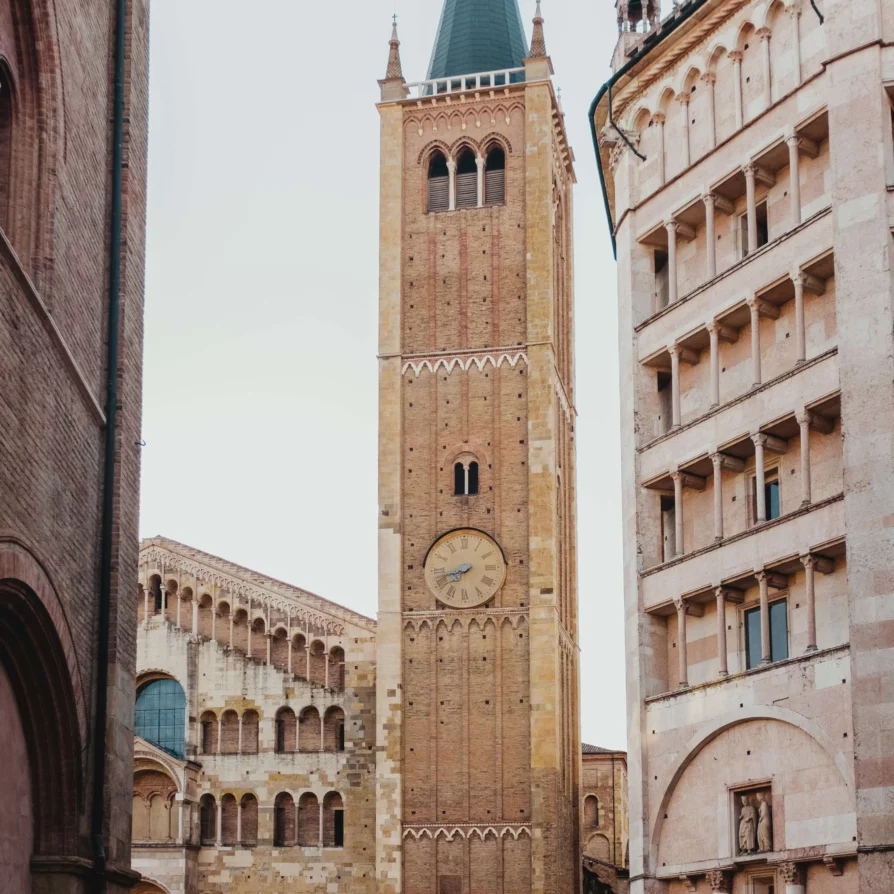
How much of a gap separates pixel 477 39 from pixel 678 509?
3764cm

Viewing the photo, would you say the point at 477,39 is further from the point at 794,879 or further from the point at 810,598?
the point at 794,879

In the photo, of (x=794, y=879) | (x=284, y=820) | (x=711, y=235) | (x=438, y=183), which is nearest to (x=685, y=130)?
(x=711, y=235)

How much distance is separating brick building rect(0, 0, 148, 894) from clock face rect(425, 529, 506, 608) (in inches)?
1249

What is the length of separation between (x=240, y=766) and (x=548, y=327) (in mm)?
15392

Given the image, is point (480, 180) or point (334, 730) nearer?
point (334, 730)

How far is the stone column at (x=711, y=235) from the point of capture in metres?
21.8

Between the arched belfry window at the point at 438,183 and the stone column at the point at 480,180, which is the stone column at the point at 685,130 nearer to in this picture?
the stone column at the point at 480,180

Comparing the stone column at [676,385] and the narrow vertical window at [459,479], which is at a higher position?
the narrow vertical window at [459,479]

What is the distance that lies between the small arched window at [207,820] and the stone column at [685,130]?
99.8 ft

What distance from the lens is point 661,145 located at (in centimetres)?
2331

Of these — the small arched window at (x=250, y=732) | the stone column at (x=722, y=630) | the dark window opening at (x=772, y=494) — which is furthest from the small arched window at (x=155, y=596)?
the dark window opening at (x=772, y=494)

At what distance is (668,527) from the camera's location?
73.5 feet

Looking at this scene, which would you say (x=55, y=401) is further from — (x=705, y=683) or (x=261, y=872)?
(x=261, y=872)

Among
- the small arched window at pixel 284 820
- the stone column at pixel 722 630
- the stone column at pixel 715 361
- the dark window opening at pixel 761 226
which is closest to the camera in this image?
the stone column at pixel 722 630
